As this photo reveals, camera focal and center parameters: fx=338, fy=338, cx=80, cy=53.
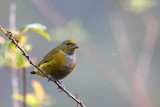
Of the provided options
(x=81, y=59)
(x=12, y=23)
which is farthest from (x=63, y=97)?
(x=12, y=23)

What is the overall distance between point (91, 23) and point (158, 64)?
279cm

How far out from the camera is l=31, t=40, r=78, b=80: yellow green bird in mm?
4164

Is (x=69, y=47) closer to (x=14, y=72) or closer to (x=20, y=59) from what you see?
(x=14, y=72)

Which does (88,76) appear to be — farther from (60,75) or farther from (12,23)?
(12,23)

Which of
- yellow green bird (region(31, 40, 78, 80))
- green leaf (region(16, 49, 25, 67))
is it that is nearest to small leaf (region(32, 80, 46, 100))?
green leaf (region(16, 49, 25, 67))

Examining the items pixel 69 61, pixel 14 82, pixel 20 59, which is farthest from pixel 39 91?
pixel 69 61

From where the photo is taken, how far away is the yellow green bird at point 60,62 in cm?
416

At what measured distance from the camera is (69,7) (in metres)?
13.2

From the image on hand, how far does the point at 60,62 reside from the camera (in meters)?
4.23

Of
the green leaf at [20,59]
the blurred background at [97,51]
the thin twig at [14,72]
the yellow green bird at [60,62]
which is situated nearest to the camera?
the green leaf at [20,59]

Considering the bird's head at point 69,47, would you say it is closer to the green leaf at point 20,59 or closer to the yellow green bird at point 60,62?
the yellow green bird at point 60,62

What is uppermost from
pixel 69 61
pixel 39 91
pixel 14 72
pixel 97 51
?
pixel 97 51

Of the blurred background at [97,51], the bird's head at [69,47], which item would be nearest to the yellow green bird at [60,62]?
the bird's head at [69,47]

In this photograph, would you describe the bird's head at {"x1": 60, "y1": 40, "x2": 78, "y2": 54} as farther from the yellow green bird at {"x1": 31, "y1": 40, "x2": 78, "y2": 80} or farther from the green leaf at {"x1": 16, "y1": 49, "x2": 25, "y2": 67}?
the green leaf at {"x1": 16, "y1": 49, "x2": 25, "y2": 67}
